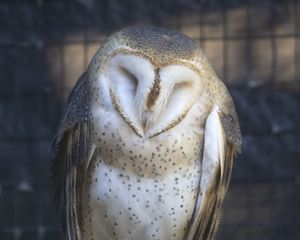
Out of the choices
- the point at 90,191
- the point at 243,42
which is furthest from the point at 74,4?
the point at 90,191

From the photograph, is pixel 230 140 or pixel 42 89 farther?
pixel 42 89

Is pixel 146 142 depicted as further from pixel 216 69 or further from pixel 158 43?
pixel 216 69

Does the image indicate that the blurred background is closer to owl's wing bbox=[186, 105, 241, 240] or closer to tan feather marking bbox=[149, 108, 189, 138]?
owl's wing bbox=[186, 105, 241, 240]

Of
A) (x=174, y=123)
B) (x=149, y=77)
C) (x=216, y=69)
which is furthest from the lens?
(x=216, y=69)

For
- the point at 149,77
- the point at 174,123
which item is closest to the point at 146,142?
the point at 174,123

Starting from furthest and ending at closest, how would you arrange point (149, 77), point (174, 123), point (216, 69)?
1. point (216, 69)
2. point (174, 123)
3. point (149, 77)

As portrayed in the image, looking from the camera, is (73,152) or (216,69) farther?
(216,69)

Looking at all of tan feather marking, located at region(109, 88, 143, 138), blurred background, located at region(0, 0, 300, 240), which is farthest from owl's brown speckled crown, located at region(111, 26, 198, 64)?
blurred background, located at region(0, 0, 300, 240)

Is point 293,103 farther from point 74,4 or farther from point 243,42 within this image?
point 74,4
